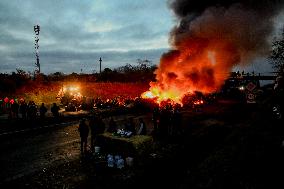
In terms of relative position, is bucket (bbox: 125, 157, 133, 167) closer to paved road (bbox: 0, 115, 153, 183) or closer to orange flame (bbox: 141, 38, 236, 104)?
paved road (bbox: 0, 115, 153, 183)

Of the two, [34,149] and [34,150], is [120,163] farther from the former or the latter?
[34,149]

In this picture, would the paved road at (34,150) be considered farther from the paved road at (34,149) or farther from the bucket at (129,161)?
the bucket at (129,161)

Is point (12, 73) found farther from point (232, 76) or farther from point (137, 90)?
point (232, 76)

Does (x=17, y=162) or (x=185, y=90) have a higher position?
(x=185, y=90)

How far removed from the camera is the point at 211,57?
122 feet

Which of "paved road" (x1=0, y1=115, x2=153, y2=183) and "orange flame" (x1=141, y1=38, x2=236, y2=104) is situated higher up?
"orange flame" (x1=141, y1=38, x2=236, y2=104)

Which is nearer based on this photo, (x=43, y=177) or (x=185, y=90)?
(x=43, y=177)

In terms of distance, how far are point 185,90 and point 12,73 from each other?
85.6 ft

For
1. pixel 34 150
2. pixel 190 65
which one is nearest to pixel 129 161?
pixel 34 150

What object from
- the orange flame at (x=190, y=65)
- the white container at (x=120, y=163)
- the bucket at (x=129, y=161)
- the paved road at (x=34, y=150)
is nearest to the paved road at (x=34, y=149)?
the paved road at (x=34, y=150)

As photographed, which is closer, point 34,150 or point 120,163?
point 120,163

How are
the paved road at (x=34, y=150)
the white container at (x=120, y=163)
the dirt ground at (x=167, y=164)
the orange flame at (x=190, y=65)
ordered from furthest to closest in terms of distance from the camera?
the orange flame at (x=190, y=65)
the paved road at (x=34, y=150)
the white container at (x=120, y=163)
the dirt ground at (x=167, y=164)

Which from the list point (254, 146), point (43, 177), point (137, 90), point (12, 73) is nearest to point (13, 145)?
point (43, 177)

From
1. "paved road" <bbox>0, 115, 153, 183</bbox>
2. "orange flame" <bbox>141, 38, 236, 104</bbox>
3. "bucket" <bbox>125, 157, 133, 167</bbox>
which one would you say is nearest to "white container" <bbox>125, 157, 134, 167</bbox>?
"bucket" <bbox>125, 157, 133, 167</bbox>
